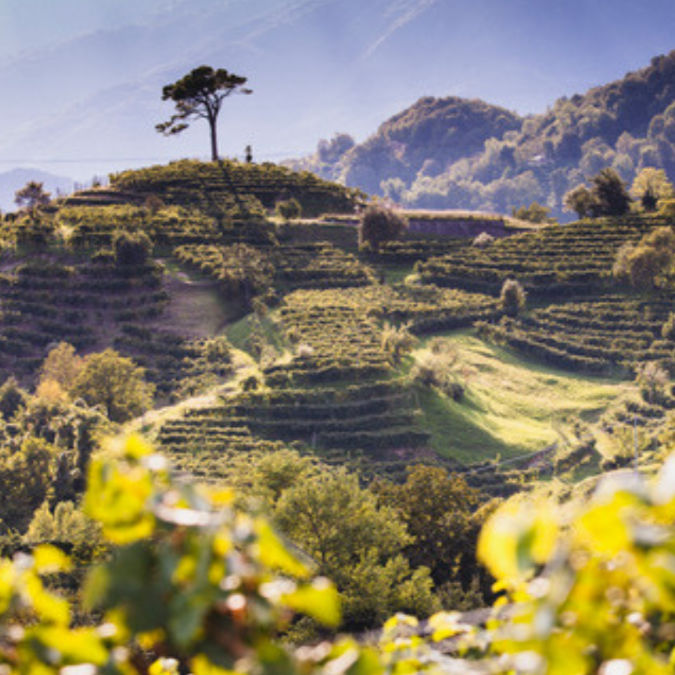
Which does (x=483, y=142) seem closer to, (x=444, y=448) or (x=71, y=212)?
(x=71, y=212)

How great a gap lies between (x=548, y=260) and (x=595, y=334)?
8.02 metres

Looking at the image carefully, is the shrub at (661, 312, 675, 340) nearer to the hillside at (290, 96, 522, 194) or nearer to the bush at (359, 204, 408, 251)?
the bush at (359, 204, 408, 251)

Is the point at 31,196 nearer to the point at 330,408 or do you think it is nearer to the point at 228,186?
the point at 228,186

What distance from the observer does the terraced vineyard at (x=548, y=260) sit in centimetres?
3912

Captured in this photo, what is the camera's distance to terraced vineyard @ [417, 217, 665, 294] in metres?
Answer: 39.1

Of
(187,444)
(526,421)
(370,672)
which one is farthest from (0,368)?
(370,672)

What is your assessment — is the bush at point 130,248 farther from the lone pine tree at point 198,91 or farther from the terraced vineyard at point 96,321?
the lone pine tree at point 198,91

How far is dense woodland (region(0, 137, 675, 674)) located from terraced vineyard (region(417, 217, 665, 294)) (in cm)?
18

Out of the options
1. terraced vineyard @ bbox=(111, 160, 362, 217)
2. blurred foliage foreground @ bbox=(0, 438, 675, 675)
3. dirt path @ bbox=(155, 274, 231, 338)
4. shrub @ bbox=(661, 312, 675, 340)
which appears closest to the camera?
blurred foliage foreground @ bbox=(0, 438, 675, 675)

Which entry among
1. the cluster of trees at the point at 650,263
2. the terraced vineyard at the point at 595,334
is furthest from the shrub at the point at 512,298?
the cluster of trees at the point at 650,263

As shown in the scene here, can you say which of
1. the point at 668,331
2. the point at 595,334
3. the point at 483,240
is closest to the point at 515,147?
the point at 483,240

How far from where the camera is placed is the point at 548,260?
41531 mm

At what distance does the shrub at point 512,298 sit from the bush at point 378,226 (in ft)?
31.0

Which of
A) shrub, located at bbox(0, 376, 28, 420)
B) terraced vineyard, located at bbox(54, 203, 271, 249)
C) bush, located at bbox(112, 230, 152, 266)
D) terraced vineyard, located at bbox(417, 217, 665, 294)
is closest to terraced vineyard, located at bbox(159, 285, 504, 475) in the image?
shrub, located at bbox(0, 376, 28, 420)
